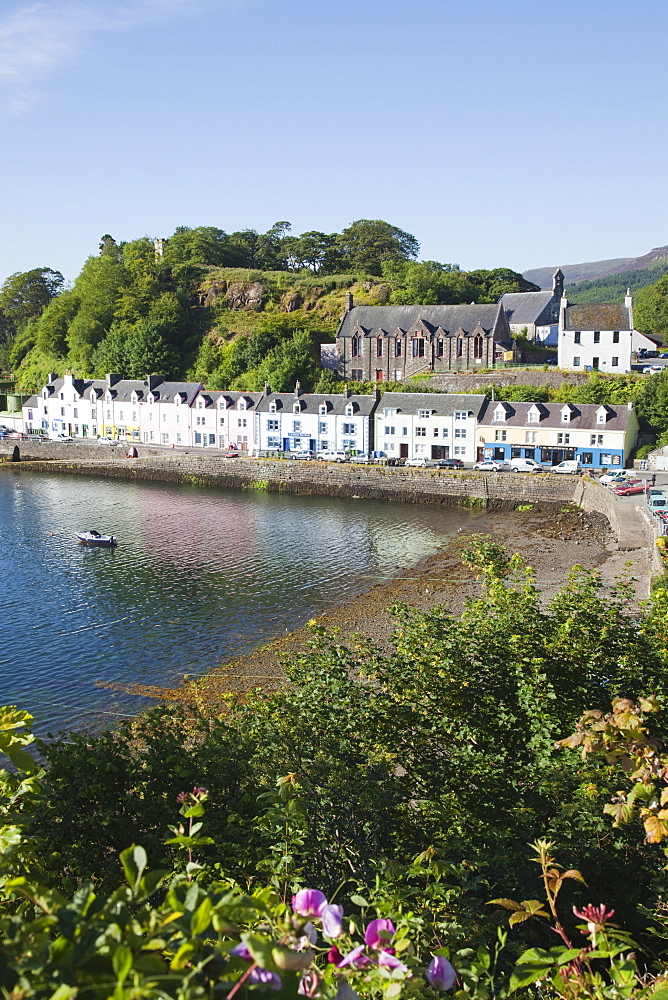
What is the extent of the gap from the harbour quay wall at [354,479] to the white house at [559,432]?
4277 mm

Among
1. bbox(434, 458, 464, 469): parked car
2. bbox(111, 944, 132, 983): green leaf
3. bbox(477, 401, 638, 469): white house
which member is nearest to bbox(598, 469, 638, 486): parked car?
bbox(477, 401, 638, 469): white house

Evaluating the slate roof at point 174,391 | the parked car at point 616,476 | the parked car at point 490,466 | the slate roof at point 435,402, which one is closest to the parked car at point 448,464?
the parked car at point 490,466

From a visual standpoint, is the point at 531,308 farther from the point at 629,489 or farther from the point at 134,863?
the point at 134,863

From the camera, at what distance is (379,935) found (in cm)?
334

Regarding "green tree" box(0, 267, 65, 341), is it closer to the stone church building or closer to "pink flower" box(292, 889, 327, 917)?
the stone church building

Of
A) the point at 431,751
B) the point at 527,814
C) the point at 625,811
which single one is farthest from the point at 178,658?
the point at 625,811

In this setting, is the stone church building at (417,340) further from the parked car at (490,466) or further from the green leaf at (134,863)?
the green leaf at (134,863)

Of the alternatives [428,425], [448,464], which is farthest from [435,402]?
[448,464]

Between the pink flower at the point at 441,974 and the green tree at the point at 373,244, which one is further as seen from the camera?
the green tree at the point at 373,244

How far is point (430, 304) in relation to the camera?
81.4m

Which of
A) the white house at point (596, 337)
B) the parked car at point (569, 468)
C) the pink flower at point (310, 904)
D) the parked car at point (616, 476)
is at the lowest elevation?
the parked car at point (616, 476)

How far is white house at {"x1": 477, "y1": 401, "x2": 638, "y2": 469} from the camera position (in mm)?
53406

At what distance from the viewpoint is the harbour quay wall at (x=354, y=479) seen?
51094mm

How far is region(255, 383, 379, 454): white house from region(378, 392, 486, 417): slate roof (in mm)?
1738
